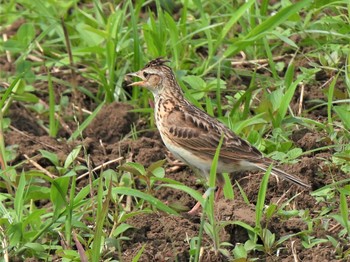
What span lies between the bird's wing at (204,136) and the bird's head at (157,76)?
0.31 meters

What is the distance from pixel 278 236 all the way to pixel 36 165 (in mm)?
2404

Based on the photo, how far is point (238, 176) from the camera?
7.86 metres

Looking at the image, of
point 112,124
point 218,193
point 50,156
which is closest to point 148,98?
point 112,124

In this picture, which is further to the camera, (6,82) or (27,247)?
(6,82)

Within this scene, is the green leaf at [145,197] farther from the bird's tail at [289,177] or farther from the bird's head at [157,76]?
the bird's head at [157,76]

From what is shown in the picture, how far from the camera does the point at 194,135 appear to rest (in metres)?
7.63

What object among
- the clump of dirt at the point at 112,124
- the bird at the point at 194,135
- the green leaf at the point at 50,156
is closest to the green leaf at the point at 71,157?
the green leaf at the point at 50,156

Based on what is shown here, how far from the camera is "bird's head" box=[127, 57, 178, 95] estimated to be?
8117 mm

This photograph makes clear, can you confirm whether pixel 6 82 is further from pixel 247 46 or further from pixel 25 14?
pixel 247 46

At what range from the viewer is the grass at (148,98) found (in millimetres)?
6642

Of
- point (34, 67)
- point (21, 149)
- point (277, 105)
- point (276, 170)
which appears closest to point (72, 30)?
point (34, 67)

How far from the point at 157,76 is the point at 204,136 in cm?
78

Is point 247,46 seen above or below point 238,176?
above

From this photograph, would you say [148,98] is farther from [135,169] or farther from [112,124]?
[135,169]
